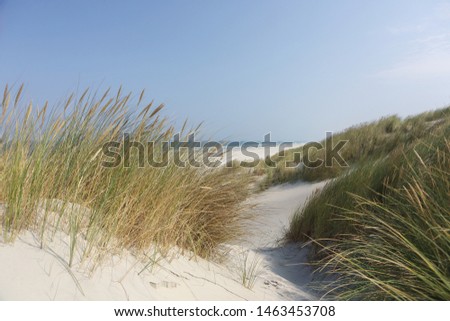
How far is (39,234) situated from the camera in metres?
2.30

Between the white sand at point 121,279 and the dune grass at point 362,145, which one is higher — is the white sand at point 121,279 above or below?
below

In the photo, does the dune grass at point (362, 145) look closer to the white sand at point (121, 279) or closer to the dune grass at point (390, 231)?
the dune grass at point (390, 231)

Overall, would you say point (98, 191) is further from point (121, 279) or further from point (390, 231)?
point (390, 231)

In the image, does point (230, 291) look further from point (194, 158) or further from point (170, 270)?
point (194, 158)

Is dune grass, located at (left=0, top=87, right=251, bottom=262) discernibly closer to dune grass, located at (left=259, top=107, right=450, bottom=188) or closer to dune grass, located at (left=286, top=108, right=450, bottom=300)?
dune grass, located at (left=286, top=108, right=450, bottom=300)

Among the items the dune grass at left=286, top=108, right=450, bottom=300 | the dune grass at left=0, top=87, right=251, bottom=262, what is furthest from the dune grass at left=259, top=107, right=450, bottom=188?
the dune grass at left=0, top=87, right=251, bottom=262

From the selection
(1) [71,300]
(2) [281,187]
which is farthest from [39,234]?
(2) [281,187]

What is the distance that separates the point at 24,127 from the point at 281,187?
7.20 m

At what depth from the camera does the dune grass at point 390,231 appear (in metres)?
2.22

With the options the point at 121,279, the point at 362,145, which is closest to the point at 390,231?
the point at 121,279

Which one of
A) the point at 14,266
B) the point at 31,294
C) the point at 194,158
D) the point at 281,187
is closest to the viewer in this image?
the point at 31,294

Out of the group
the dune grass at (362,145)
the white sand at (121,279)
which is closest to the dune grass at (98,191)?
the white sand at (121,279)

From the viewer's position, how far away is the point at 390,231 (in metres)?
2.65

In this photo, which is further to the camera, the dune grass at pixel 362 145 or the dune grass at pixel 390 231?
the dune grass at pixel 362 145
